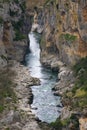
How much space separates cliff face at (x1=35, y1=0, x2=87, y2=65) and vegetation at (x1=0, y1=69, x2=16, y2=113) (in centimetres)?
1702

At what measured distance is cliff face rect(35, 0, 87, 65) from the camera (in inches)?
4130

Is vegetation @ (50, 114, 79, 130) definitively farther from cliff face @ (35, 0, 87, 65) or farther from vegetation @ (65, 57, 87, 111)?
cliff face @ (35, 0, 87, 65)

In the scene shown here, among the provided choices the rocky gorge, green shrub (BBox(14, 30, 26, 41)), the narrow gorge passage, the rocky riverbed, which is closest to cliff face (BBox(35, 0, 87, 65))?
the rocky gorge

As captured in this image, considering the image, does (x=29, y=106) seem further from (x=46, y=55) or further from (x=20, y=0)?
(x=20, y=0)

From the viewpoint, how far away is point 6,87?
93.1m

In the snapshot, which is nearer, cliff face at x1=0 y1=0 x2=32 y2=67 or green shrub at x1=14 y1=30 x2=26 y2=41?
cliff face at x1=0 y1=0 x2=32 y2=67

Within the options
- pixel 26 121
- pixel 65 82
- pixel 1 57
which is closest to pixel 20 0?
pixel 1 57

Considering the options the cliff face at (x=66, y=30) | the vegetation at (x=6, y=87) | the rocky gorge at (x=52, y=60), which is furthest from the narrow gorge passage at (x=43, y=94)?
the cliff face at (x=66, y=30)

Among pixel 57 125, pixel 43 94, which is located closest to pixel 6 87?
pixel 43 94

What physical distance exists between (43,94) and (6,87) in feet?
28.6

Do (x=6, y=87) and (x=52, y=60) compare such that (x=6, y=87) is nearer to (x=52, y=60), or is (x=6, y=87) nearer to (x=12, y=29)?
(x=52, y=60)

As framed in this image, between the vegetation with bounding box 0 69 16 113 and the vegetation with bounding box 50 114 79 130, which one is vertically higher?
the vegetation with bounding box 0 69 16 113

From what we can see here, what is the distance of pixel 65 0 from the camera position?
11881cm

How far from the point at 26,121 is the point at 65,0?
166 ft
